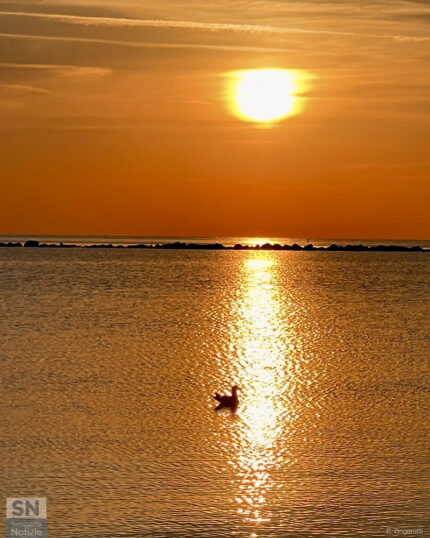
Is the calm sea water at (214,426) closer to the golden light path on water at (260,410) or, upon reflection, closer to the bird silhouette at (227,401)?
the golden light path on water at (260,410)

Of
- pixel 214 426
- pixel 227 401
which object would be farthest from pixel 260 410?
pixel 214 426

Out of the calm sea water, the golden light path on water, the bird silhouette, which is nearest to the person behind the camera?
the calm sea water

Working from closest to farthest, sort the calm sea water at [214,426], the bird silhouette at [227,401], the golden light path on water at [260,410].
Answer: the calm sea water at [214,426] → the golden light path on water at [260,410] → the bird silhouette at [227,401]

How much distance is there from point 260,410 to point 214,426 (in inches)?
109

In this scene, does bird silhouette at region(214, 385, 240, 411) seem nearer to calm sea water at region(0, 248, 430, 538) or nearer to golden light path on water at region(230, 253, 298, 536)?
golden light path on water at region(230, 253, 298, 536)

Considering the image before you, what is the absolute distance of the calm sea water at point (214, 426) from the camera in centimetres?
1811

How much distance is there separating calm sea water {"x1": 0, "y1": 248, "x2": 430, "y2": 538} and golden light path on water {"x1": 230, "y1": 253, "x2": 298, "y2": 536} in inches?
2.5

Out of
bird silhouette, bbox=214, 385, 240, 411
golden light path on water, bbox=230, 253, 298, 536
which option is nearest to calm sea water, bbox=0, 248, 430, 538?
golden light path on water, bbox=230, 253, 298, 536

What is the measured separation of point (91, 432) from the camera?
957 inches

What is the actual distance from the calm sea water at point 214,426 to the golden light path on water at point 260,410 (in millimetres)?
63

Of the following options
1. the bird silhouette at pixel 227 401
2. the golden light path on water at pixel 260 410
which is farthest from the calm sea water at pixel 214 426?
the bird silhouette at pixel 227 401

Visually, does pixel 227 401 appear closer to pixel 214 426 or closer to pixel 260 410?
pixel 260 410

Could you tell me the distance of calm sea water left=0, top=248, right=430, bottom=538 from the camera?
18109mm

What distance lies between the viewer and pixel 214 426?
25422 millimetres
